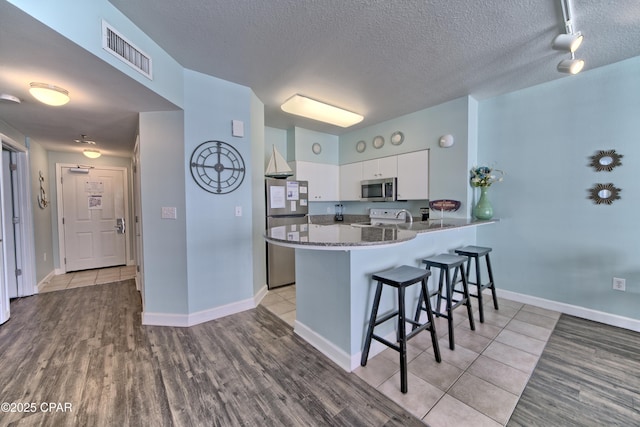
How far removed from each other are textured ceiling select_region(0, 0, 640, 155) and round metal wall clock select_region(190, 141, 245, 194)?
1.87ft

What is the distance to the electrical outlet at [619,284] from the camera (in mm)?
2346

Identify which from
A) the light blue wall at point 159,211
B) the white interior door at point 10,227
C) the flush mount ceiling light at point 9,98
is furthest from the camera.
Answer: the white interior door at point 10,227

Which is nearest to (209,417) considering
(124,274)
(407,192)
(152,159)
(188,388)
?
(188,388)

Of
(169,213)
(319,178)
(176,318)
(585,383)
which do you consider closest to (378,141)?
(319,178)

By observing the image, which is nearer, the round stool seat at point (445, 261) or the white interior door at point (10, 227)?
the round stool seat at point (445, 261)

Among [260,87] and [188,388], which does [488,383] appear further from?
[260,87]

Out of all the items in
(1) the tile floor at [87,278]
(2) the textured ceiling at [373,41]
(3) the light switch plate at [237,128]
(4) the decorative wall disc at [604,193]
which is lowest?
(1) the tile floor at [87,278]

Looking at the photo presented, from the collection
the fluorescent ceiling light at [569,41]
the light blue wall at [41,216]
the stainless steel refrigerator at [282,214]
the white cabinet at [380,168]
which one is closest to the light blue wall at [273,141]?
the stainless steel refrigerator at [282,214]

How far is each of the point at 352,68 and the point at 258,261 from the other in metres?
2.33

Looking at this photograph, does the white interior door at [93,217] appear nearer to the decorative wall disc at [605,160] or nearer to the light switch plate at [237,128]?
the light switch plate at [237,128]

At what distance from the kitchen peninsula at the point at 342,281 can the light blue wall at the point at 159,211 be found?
3.83 ft

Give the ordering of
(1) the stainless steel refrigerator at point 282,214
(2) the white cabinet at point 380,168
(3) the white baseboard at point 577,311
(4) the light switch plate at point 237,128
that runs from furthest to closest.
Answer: (2) the white cabinet at point 380,168, (1) the stainless steel refrigerator at point 282,214, (4) the light switch plate at point 237,128, (3) the white baseboard at point 577,311

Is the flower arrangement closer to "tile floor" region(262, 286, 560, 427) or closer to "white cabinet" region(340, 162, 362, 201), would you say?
"tile floor" region(262, 286, 560, 427)

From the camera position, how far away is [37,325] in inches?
97.6
